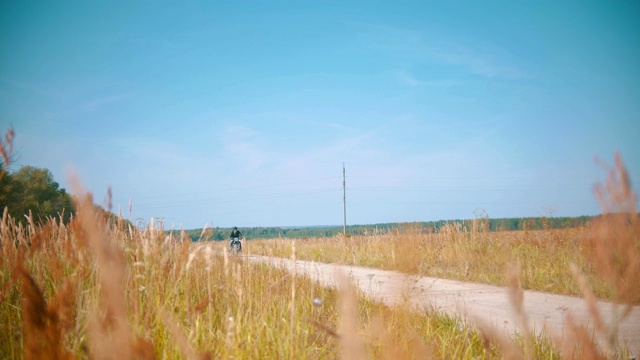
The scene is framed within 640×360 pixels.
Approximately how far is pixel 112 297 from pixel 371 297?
4.56 metres

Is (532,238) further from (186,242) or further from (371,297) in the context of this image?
(186,242)

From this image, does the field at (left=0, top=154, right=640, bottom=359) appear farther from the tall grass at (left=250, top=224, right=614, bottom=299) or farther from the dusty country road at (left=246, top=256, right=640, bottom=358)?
the dusty country road at (left=246, top=256, right=640, bottom=358)

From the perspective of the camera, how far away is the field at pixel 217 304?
750 mm

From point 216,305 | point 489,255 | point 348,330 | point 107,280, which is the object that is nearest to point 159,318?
point 216,305

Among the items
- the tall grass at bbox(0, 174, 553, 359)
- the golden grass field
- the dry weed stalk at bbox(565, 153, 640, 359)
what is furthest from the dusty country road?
the dry weed stalk at bbox(565, 153, 640, 359)

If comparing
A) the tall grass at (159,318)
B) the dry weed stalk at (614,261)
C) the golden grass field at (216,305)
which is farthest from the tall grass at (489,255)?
the dry weed stalk at (614,261)

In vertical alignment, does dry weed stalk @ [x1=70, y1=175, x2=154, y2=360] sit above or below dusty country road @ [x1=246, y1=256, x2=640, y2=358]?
above

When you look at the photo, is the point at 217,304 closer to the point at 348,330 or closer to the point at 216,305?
the point at 216,305

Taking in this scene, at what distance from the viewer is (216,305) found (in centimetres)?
324

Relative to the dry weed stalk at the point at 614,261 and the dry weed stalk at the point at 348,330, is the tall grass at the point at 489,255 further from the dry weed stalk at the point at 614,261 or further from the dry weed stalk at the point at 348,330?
the dry weed stalk at the point at 348,330

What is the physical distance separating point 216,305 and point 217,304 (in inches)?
2.6

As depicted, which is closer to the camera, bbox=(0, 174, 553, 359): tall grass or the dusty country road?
bbox=(0, 174, 553, 359): tall grass

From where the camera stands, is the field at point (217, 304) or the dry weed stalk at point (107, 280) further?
the field at point (217, 304)

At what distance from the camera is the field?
75 centimetres
